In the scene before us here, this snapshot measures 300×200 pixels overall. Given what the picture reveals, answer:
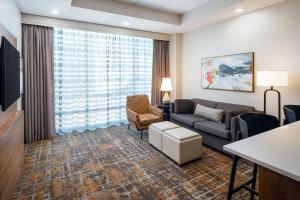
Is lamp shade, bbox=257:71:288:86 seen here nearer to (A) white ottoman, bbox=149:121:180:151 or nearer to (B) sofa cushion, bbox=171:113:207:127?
(B) sofa cushion, bbox=171:113:207:127

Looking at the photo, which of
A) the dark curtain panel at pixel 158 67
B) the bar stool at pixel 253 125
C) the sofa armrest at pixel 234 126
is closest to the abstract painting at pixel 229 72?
the sofa armrest at pixel 234 126

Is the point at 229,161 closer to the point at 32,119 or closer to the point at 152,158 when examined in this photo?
the point at 152,158

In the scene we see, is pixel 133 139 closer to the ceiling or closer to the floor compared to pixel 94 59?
closer to the floor

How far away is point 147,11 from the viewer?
165 inches

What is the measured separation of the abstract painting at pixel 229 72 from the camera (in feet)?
12.3

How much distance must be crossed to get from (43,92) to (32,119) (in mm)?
604

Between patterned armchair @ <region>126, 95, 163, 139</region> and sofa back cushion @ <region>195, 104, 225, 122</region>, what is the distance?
34.6 inches

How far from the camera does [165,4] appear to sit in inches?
157

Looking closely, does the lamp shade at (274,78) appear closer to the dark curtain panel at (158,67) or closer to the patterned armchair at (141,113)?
the patterned armchair at (141,113)

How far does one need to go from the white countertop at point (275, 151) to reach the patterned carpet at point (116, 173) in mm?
1008

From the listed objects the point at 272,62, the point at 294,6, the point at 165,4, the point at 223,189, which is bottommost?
the point at 223,189

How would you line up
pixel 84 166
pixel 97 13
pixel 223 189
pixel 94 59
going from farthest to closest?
pixel 94 59 → pixel 97 13 → pixel 84 166 → pixel 223 189

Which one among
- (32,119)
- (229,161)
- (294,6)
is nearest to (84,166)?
(32,119)

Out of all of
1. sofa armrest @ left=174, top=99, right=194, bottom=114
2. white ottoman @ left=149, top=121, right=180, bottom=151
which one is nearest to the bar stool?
white ottoman @ left=149, top=121, right=180, bottom=151
